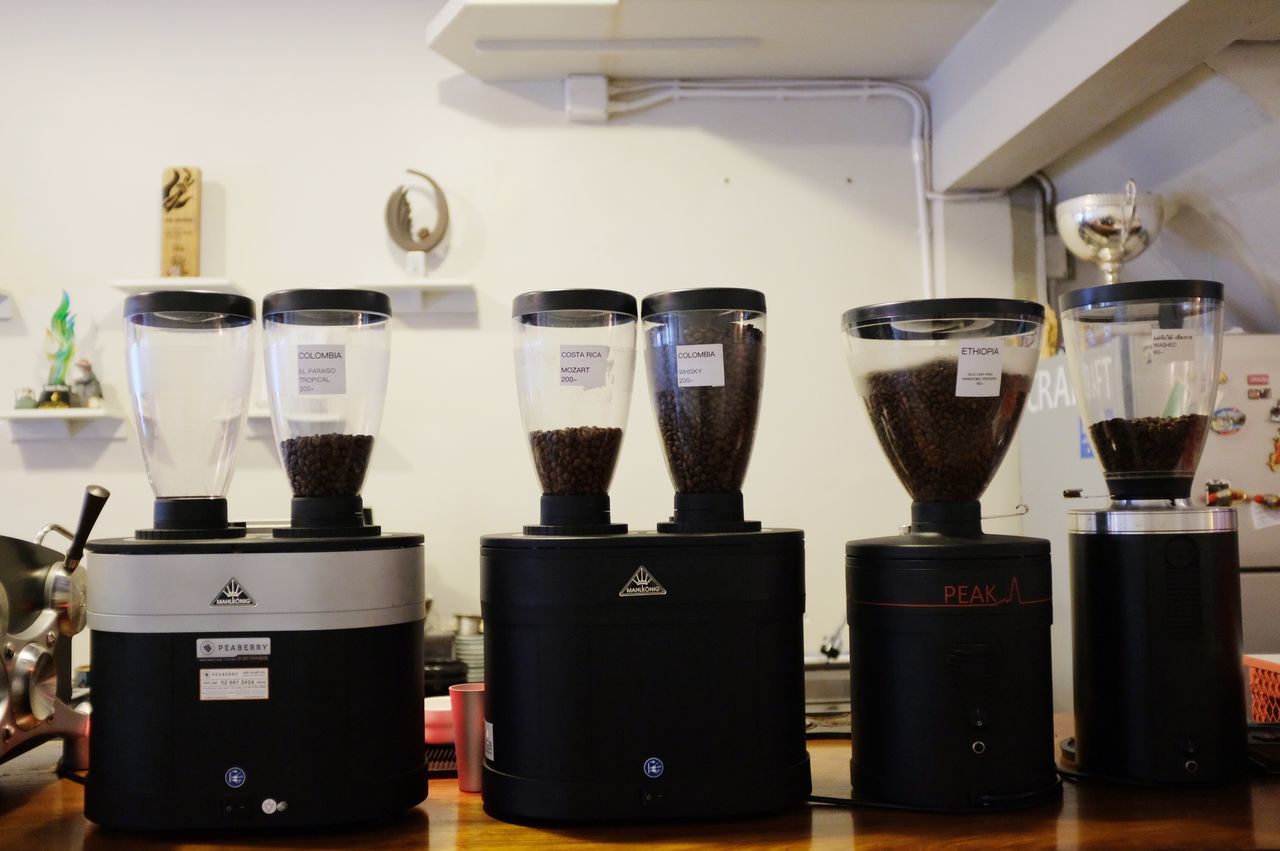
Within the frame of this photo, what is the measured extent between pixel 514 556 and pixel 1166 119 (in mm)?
2497

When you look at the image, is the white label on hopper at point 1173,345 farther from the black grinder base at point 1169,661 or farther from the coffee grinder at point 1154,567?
the black grinder base at point 1169,661

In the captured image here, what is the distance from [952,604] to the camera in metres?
1.08

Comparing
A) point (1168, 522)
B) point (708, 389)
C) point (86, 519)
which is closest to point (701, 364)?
point (708, 389)

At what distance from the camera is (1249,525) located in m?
2.50

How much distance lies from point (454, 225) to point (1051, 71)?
1.74 meters

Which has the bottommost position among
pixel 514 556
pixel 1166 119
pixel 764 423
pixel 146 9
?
pixel 514 556

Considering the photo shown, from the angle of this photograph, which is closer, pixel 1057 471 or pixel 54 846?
pixel 54 846

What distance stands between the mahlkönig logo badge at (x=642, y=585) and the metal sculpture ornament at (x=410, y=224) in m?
2.42

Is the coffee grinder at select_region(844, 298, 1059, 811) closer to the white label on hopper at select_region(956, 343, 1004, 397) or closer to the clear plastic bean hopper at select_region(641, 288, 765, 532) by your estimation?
the white label on hopper at select_region(956, 343, 1004, 397)

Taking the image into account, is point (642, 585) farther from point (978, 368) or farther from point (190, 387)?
point (190, 387)

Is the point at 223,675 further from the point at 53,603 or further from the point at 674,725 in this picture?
the point at 674,725

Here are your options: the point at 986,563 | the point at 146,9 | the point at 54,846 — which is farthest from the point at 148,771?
the point at 146,9

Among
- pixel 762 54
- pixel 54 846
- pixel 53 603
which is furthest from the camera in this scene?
pixel 762 54

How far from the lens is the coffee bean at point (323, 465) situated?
112 centimetres
